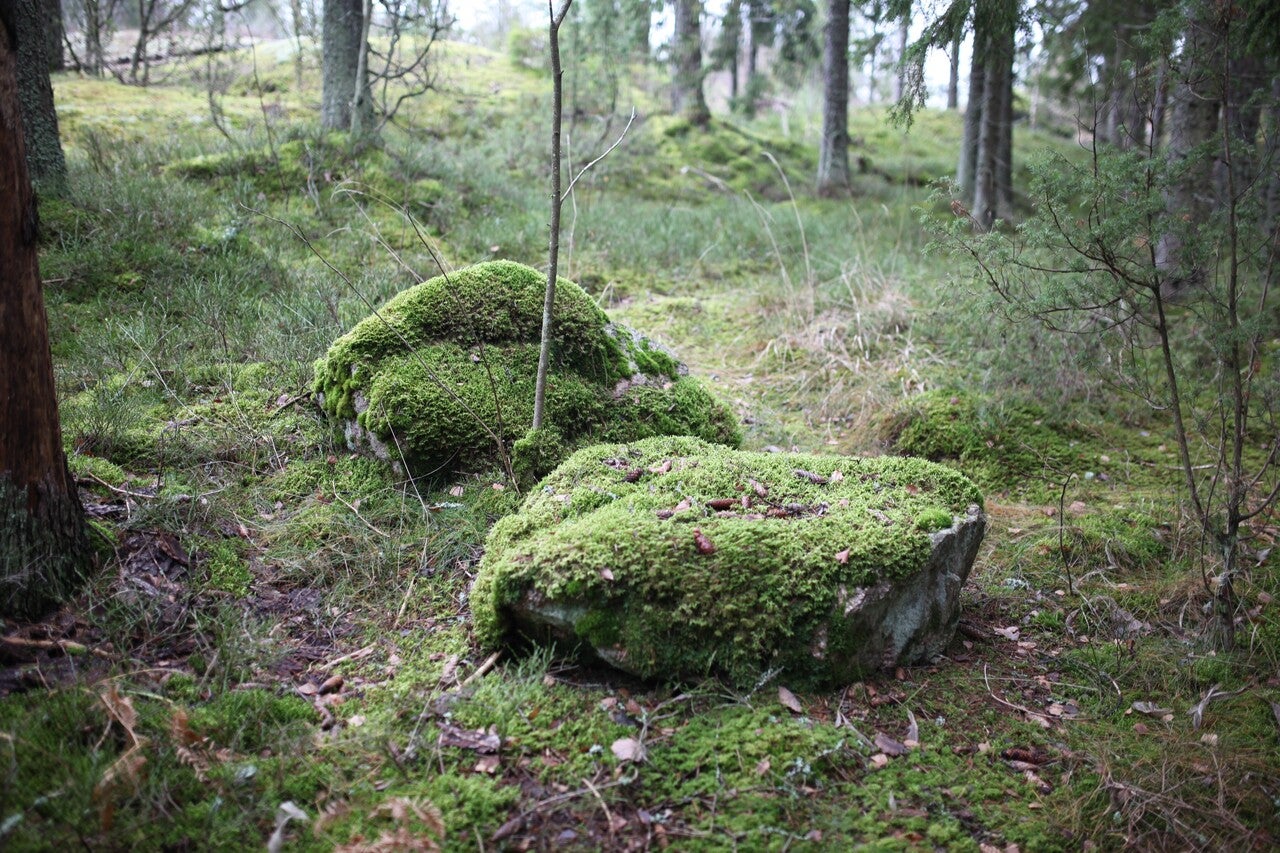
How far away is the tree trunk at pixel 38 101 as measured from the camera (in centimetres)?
524

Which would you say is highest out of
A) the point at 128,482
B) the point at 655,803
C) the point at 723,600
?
the point at 128,482

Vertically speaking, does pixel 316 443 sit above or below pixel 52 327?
below

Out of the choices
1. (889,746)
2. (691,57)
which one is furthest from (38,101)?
(691,57)

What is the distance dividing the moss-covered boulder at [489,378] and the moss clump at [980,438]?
53.7 inches

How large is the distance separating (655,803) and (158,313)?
4.61 meters


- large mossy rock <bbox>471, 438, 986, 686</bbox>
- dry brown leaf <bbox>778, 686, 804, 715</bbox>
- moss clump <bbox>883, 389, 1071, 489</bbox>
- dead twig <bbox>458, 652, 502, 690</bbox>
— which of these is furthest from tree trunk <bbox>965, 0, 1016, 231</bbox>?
dead twig <bbox>458, 652, 502, 690</bbox>

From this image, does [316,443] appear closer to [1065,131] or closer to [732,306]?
[732,306]

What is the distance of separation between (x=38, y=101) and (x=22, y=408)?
15.1 ft

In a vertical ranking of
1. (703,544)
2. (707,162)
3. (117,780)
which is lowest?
(117,780)

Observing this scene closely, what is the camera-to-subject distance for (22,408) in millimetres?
2445

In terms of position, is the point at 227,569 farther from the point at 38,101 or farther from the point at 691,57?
the point at 691,57

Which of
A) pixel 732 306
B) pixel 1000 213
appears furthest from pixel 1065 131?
pixel 732 306

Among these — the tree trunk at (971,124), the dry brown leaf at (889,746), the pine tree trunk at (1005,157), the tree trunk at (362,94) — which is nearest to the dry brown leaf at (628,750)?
the dry brown leaf at (889,746)

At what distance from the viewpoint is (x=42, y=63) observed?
552 centimetres
